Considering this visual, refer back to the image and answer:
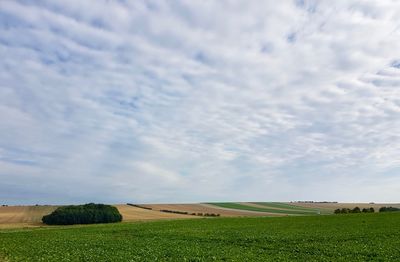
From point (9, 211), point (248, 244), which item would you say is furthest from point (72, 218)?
point (248, 244)

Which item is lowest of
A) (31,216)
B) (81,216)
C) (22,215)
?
(81,216)

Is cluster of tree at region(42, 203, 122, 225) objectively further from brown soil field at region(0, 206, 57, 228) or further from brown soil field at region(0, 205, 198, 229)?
brown soil field at region(0, 206, 57, 228)

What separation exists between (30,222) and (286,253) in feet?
259

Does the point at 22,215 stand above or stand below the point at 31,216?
above

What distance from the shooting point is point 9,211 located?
11400 cm

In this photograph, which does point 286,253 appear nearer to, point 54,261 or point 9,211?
point 54,261

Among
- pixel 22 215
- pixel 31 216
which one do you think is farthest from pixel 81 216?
pixel 22 215

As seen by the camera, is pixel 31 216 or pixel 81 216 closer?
pixel 81 216

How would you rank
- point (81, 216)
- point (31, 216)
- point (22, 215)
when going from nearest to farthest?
point (81, 216) < point (31, 216) < point (22, 215)

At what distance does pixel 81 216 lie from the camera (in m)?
104

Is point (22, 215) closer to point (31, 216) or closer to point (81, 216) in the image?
point (31, 216)

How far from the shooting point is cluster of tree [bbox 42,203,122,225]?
325 ft

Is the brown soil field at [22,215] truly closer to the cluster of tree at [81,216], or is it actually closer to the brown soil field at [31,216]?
the brown soil field at [31,216]

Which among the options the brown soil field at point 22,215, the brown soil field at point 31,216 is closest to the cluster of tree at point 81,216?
the brown soil field at point 31,216
